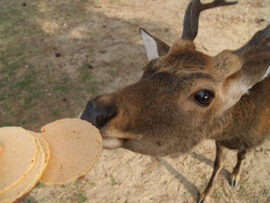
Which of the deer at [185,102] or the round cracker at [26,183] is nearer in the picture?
the round cracker at [26,183]

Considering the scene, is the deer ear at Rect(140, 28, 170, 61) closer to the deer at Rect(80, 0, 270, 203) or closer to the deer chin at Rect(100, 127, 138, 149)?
the deer at Rect(80, 0, 270, 203)

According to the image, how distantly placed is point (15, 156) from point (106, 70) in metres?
4.71

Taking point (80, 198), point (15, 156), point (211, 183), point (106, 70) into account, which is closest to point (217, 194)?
point (211, 183)

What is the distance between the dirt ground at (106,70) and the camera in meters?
4.72

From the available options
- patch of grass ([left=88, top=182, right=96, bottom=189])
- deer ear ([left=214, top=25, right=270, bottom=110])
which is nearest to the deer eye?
deer ear ([left=214, top=25, right=270, bottom=110])

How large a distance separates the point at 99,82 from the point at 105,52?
1.29 meters

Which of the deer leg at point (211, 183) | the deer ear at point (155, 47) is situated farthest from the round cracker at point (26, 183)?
the deer leg at point (211, 183)

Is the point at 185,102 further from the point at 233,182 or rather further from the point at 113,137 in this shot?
the point at 233,182

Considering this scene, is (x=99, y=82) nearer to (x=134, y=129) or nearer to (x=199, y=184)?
(x=199, y=184)

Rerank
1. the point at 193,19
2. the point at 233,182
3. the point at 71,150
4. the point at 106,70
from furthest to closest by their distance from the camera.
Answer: the point at 106,70
the point at 233,182
the point at 193,19
the point at 71,150

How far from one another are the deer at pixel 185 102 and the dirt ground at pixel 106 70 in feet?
6.06

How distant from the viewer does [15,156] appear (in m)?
2.37

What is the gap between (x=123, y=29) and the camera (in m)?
8.19

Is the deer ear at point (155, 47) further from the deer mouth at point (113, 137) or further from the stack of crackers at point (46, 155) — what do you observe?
the stack of crackers at point (46, 155)
